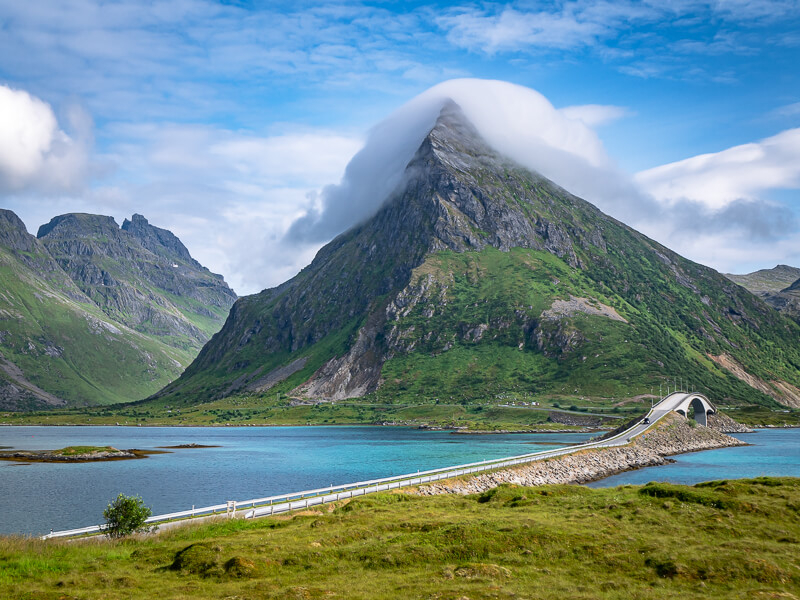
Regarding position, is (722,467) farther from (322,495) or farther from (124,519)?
(124,519)

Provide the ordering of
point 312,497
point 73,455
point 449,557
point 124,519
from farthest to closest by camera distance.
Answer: point 73,455 < point 312,497 < point 124,519 < point 449,557

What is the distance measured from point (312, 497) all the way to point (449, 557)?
35192 mm

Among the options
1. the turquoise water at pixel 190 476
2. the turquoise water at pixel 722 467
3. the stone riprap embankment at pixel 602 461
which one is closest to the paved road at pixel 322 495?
the stone riprap embankment at pixel 602 461

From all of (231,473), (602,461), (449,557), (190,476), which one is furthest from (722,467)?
(449,557)

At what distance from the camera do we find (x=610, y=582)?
34.7 metres

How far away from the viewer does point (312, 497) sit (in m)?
72.3

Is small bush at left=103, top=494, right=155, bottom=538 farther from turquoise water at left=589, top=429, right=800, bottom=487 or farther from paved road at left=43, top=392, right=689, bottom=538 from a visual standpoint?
turquoise water at left=589, top=429, right=800, bottom=487

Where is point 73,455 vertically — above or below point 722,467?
above

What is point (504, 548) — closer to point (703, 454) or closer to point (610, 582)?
point (610, 582)

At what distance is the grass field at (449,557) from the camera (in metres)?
33.0

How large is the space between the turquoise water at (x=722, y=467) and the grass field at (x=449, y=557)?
57.1 m

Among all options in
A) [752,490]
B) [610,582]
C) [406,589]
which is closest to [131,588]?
[406,589]

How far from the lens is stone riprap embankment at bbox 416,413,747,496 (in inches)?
3501

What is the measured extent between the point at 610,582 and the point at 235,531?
2891 cm
